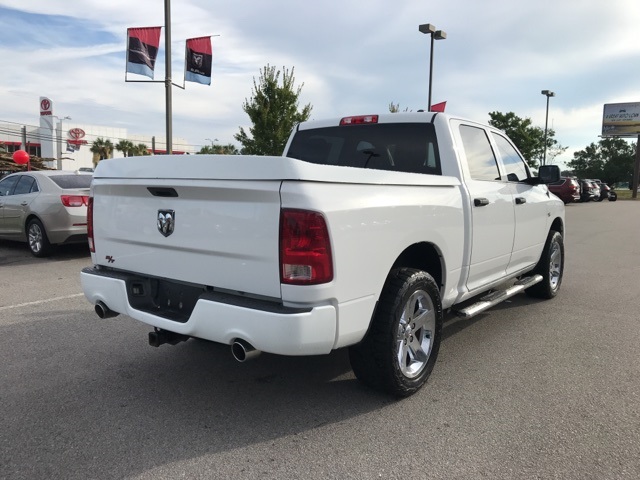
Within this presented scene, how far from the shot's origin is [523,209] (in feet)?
16.5

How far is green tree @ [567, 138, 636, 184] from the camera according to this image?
288 ft

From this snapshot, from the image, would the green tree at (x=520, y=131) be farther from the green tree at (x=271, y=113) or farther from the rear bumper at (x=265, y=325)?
the rear bumper at (x=265, y=325)

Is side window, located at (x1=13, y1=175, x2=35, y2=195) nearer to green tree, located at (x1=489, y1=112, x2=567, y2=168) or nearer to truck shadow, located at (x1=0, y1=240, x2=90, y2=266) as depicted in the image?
truck shadow, located at (x1=0, y1=240, x2=90, y2=266)

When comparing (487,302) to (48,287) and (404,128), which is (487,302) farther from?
(48,287)

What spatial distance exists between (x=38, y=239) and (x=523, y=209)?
7927 millimetres

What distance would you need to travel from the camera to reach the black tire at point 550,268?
5.96 metres

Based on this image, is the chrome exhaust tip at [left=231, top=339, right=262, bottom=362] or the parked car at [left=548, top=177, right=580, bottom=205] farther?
the parked car at [left=548, top=177, right=580, bottom=205]

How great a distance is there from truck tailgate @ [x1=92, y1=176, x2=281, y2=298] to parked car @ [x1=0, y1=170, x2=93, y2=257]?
5.64 m

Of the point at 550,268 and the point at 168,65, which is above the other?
the point at 168,65

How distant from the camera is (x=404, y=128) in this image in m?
4.38

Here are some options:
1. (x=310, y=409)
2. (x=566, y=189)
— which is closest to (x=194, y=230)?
(x=310, y=409)

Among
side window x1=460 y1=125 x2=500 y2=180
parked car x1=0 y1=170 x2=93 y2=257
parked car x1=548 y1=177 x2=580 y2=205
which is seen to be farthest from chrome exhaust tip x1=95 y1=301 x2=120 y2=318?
parked car x1=548 y1=177 x2=580 y2=205

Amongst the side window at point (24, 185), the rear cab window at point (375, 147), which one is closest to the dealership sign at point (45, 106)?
the side window at point (24, 185)

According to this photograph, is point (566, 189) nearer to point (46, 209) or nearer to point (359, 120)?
point (46, 209)
